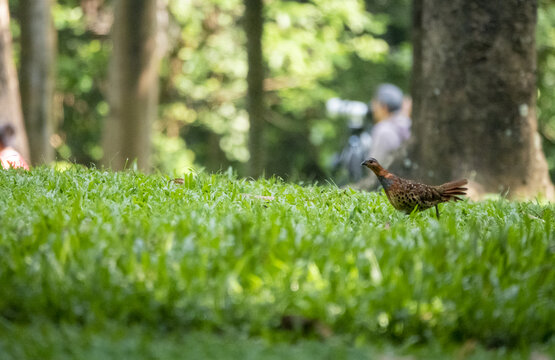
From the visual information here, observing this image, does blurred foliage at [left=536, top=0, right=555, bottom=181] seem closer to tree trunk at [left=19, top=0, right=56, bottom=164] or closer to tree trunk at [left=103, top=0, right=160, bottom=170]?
tree trunk at [left=103, top=0, right=160, bottom=170]

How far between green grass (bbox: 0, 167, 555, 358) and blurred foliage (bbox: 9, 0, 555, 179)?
1598 centimetres

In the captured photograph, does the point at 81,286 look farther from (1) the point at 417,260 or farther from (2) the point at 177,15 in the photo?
(2) the point at 177,15

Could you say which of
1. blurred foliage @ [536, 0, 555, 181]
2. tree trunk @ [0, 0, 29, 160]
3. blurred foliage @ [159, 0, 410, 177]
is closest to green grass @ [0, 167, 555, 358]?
tree trunk @ [0, 0, 29, 160]

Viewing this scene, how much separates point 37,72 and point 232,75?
306 inches

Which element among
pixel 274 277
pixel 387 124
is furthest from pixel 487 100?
pixel 274 277

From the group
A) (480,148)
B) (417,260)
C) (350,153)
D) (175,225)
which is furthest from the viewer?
(350,153)

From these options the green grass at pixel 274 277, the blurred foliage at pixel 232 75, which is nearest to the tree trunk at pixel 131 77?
the blurred foliage at pixel 232 75

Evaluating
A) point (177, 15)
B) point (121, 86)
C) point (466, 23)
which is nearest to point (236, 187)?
point (466, 23)

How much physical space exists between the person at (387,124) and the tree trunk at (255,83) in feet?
9.88

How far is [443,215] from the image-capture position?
5906 millimetres

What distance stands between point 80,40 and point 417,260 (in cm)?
2010

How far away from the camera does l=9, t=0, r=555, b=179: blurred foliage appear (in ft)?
69.0

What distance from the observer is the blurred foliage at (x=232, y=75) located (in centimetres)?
2103

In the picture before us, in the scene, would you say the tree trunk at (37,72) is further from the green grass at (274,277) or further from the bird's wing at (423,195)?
the bird's wing at (423,195)
